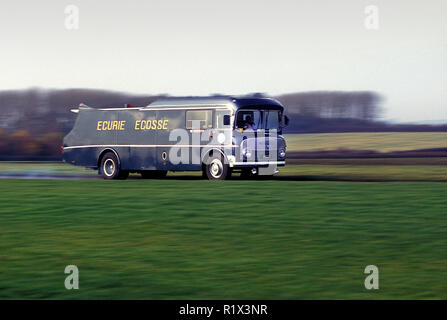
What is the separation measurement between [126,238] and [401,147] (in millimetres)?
57616

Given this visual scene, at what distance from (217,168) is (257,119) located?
225 centimetres

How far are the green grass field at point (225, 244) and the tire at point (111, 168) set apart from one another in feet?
32.2

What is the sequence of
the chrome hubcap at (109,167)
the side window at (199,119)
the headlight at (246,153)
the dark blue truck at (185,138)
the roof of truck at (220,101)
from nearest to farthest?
the headlight at (246,153) < the dark blue truck at (185,138) < the roof of truck at (220,101) < the side window at (199,119) < the chrome hubcap at (109,167)

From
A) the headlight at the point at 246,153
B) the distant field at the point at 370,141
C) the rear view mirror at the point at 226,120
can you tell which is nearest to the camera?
the headlight at the point at 246,153

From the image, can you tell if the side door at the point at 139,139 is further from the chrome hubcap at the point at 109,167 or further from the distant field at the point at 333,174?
the distant field at the point at 333,174

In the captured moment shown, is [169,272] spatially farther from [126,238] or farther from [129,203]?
[129,203]

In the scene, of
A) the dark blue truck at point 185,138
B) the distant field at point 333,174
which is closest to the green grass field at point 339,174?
the distant field at point 333,174

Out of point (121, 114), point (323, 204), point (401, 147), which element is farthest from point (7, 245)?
point (401, 147)

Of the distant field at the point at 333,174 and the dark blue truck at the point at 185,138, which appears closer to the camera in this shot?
the dark blue truck at the point at 185,138

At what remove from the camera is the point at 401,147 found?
6788 centimetres

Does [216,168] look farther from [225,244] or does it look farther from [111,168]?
[225,244]

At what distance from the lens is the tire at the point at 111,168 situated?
30938mm

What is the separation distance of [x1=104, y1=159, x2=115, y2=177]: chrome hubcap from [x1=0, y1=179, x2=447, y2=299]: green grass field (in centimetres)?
1003
